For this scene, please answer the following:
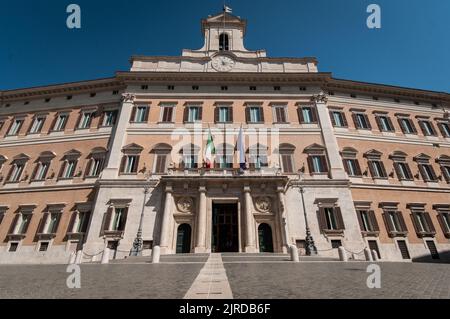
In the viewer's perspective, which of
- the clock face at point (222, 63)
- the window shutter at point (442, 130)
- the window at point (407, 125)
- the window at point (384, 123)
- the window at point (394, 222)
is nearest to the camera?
the window at point (394, 222)

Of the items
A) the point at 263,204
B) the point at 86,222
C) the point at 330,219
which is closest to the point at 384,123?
the point at 330,219

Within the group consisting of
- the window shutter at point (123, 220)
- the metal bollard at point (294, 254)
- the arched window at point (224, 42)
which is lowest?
the metal bollard at point (294, 254)

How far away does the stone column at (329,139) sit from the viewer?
19031 millimetres

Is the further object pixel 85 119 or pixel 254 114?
pixel 85 119

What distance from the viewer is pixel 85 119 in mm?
→ 22453

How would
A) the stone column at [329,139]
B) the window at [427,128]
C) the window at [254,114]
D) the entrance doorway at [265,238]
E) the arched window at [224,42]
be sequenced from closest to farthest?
the entrance doorway at [265,238], the stone column at [329,139], the window at [254,114], the window at [427,128], the arched window at [224,42]

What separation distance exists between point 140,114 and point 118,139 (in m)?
3.31

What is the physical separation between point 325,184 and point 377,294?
15022 millimetres

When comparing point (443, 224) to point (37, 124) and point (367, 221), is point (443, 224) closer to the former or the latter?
point (367, 221)

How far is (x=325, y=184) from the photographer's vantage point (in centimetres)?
1848

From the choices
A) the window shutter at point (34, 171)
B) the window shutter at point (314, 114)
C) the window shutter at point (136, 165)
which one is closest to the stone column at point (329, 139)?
the window shutter at point (314, 114)

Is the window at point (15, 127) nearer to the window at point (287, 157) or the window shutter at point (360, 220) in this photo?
the window at point (287, 157)

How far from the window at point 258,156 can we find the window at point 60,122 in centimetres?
1792

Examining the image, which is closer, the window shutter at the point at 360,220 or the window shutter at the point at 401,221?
the window shutter at the point at 360,220
